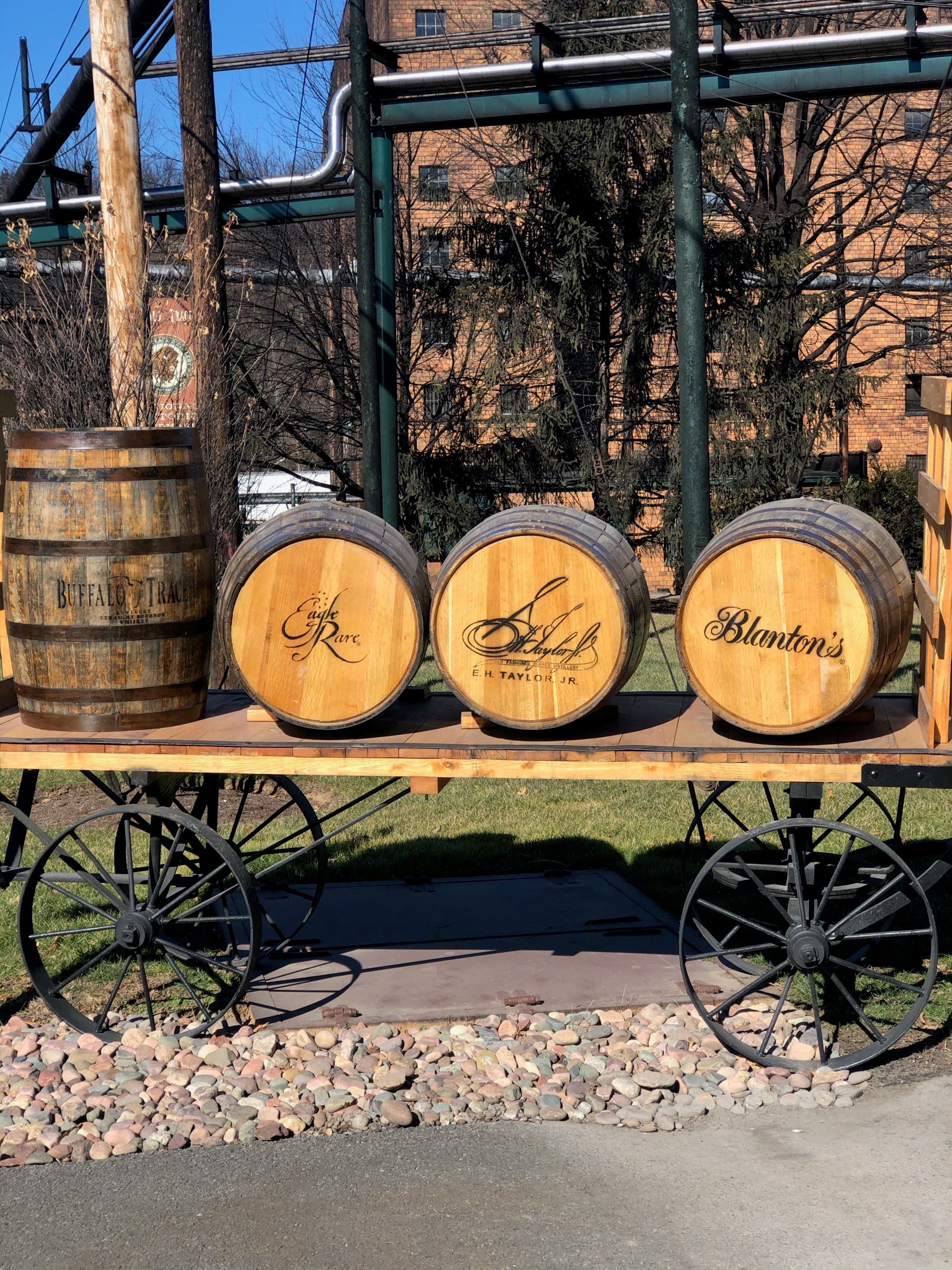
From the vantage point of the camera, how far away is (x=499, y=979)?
18.1 feet

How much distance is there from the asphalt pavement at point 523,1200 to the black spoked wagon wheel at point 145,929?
35.8 inches

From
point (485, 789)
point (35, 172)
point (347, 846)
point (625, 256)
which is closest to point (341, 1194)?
point (347, 846)

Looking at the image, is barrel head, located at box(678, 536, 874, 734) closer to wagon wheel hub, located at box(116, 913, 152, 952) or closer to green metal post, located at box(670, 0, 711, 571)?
green metal post, located at box(670, 0, 711, 571)

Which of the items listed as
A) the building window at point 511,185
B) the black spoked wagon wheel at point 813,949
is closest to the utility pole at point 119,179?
the black spoked wagon wheel at point 813,949

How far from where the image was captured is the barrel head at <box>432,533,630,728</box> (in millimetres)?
4551

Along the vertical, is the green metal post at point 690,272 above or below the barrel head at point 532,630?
above

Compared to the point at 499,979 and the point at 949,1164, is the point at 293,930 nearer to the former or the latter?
the point at 499,979

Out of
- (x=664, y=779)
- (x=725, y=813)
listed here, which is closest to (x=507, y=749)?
(x=664, y=779)

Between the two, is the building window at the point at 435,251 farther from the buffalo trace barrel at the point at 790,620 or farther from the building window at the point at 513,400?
the buffalo trace barrel at the point at 790,620

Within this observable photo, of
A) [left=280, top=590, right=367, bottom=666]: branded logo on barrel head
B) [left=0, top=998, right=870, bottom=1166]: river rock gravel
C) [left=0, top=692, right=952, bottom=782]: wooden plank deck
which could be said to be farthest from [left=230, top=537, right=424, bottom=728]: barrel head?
[left=0, top=998, right=870, bottom=1166]: river rock gravel

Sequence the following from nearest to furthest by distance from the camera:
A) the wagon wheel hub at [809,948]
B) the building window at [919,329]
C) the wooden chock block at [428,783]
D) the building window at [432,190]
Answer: the wagon wheel hub at [809,948], the wooden chock block at [428,783], the building window at [432,190], the building window at [919,329]

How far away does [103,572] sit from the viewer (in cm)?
493

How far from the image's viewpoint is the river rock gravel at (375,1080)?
433cm

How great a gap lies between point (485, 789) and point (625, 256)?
1075 centimetres
